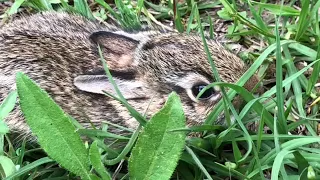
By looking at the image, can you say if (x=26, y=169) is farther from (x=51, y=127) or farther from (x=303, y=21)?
(x=303, y=21)

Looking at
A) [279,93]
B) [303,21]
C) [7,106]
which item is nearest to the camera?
[7,106]

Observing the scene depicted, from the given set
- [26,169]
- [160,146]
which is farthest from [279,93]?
[26,169]

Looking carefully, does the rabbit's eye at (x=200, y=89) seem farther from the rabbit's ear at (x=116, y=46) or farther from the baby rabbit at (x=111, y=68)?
the rabbit's ear at (x=116, y=46)

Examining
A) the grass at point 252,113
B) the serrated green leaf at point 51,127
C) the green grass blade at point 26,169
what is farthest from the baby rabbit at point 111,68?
the serrated green leaf at point 51,127

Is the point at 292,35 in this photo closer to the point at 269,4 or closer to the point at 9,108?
the point at 269,4

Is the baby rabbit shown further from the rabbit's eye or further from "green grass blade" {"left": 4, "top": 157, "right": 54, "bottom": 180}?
"green grass blade" {"left": 4, "top": 157, "right": 54, "bottom": 180}

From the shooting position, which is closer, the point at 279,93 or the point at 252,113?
the point at 279,93
